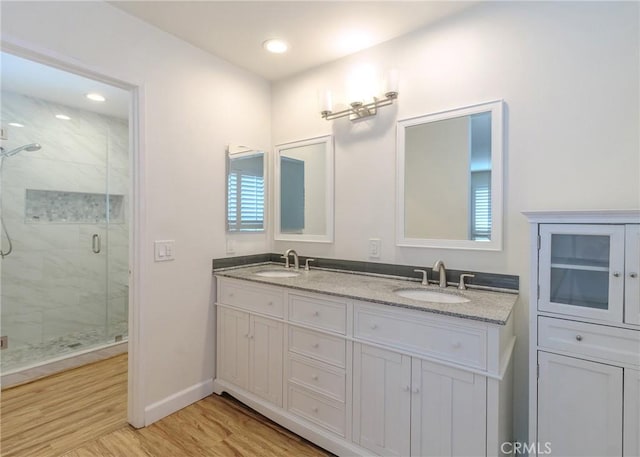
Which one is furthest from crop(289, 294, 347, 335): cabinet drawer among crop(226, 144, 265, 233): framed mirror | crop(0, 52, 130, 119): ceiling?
crop(0, 52, 130, 119): ceiling

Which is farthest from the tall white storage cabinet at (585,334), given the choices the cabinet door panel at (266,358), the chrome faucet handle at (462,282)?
the cabinet door panel at (266,358)

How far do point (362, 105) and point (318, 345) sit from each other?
159 cm

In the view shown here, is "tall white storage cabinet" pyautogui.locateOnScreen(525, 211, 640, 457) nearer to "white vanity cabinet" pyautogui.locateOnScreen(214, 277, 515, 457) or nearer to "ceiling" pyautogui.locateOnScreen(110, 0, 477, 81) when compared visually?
"white vanity cabinet" pyautogui.locateOnScreen(214, 277, 515, 457)

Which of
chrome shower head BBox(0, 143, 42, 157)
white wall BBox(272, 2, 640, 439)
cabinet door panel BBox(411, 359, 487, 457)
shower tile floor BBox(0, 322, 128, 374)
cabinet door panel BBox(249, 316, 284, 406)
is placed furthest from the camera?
chrome shower head BBox(0, 143, 42, 157)

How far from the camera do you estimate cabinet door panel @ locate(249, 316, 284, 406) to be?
1961 mm

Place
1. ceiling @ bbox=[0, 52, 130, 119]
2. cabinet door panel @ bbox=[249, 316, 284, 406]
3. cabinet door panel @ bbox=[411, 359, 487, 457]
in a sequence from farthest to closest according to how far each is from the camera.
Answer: ceiling @ bbox=[0, 52, 130, 119] < cabinet door panel @ bbox=[249, 316, 284, 406] < cabinet door panel @ bbox=[411, 359, 487, 457]

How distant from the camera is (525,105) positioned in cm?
168

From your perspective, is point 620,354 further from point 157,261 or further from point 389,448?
point 157,261

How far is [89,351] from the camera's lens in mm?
2867

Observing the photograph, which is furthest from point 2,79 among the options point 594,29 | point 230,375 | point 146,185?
point 594,29

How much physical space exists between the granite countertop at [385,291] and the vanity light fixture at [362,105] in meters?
1.15

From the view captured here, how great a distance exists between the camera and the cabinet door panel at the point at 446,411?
51.1 inches

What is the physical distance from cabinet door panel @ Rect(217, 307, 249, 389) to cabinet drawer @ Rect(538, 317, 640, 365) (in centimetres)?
168

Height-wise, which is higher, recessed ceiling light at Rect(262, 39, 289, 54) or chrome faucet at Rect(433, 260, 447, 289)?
recessed ceiling light at Rect(262, 39, 289, 54)
